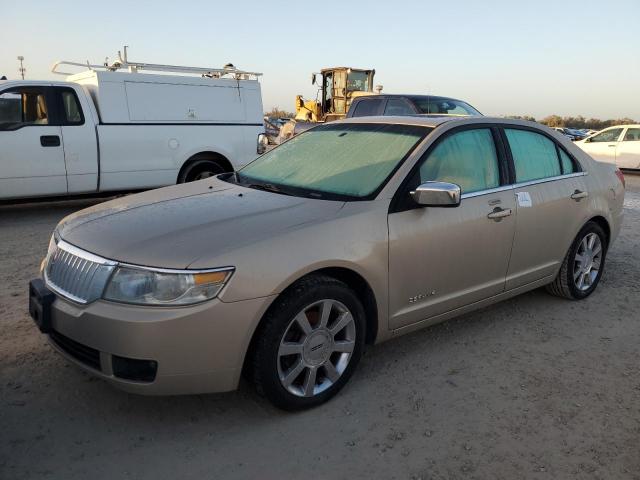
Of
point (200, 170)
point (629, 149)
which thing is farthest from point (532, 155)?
point (629, 149)

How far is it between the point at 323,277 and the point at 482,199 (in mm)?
1379

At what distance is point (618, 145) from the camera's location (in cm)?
1532

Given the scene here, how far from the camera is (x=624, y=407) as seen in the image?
9.78 feet

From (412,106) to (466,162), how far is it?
6.56 meters

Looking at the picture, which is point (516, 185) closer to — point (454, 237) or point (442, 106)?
point (454, 237)

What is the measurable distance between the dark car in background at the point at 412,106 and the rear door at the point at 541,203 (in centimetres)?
563

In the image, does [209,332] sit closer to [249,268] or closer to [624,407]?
[249,268]

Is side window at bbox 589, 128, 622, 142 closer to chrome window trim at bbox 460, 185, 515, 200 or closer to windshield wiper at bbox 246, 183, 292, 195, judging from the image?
chrome window trim at bbox 460, 185, 515, 200

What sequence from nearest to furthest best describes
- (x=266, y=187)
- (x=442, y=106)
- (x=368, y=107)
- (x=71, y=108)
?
(x=266, y=187)
(x=71, y=108)
(x=442, y=106)
(x=368, y=107)

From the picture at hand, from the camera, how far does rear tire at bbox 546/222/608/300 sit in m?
4.43

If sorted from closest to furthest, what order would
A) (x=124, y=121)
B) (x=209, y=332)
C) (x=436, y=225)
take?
1. (x=209, y=332)
2. (x=436, y=225)
3. (x=124, y=121)

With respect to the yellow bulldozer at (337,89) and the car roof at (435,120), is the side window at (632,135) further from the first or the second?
the car roof at (435,120)

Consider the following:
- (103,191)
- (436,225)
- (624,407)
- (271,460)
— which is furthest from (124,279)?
(103,191)

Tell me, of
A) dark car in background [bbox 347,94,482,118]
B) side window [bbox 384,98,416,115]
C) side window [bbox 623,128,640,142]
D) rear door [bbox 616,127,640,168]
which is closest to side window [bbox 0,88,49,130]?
dark car in background [bbox 347,94,482,118]
